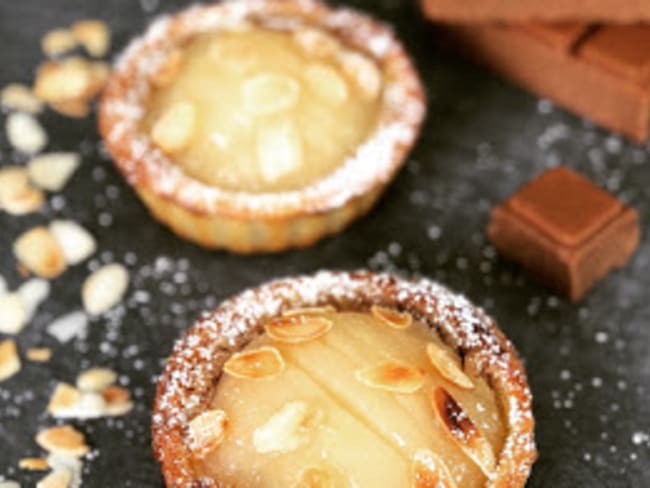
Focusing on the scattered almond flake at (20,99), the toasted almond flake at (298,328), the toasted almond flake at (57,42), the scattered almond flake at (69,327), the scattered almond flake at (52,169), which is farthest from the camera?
the toasted almond flake at (57,42)

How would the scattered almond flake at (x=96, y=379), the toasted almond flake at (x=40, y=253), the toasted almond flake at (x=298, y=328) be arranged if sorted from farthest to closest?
the toasted almond flake at (x=40, y=253)
the scattered almond flake at (x=96, y=379)
the toasted almond flake at (x=298, y=328)

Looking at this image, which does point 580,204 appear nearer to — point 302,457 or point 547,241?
point 547,241

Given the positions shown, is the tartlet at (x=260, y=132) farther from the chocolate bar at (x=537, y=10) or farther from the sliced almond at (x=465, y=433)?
the sliced almond at (x=465, y=433)

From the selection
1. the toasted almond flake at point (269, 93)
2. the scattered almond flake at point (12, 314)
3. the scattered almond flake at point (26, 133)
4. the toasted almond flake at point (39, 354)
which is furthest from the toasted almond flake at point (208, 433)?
the scattered almond flake at point (26, 133)

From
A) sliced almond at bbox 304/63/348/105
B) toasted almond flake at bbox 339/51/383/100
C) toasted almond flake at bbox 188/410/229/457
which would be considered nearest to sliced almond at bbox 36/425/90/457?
toasted almond flake at bbox 188/410/229/457

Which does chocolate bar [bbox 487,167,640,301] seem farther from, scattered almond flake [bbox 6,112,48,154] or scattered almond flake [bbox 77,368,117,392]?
scattered almond flake [bbox 6,112,48,154]

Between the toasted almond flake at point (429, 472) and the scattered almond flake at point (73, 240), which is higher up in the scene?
the scattered almond flake at point (73, 240)

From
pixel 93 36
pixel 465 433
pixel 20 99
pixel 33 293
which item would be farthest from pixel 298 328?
pixel 93 36
